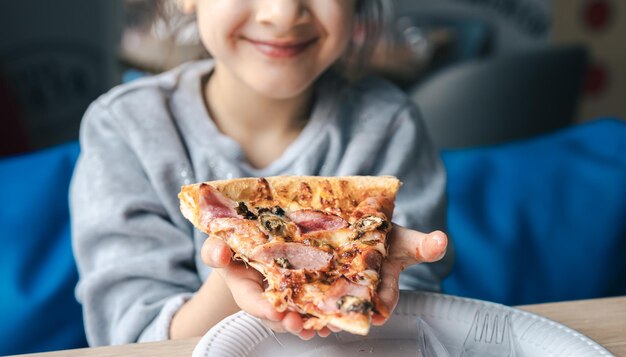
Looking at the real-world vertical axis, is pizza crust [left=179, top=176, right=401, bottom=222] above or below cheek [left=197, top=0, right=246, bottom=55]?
below

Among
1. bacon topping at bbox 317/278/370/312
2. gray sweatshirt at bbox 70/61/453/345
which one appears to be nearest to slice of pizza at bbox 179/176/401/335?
bacon topping at bbox 317/278/370/312

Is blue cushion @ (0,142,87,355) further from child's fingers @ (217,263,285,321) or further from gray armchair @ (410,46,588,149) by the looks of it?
gray armchair @ (410,46,588,149)

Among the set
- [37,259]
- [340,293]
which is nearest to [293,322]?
[340,293]

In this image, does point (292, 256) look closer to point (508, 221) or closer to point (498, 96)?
point (508, 221)

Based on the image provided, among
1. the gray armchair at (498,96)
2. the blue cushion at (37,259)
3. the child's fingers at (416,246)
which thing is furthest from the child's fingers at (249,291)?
the gray armchair at (498,96)

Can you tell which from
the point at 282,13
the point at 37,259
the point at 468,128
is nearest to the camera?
the point at 282,13

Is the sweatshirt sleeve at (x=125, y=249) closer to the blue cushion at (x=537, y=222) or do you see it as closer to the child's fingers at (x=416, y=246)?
the child's fingers at (x=416, y=246)
